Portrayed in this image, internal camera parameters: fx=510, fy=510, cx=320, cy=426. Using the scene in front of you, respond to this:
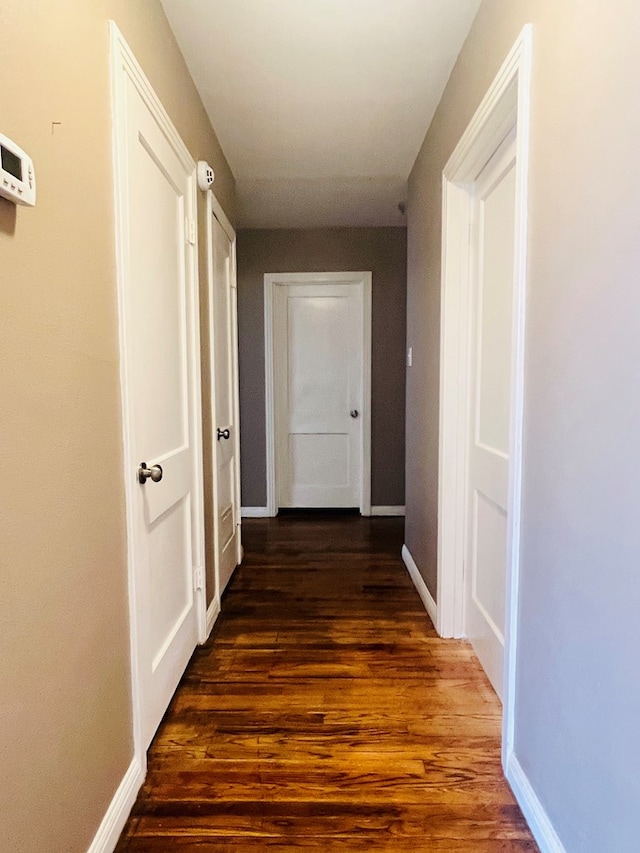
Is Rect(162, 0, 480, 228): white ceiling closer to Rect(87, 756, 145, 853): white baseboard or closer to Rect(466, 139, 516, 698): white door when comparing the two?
Rect(466, 139, 516, 698): white door

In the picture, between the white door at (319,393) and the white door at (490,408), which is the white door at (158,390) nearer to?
the white door at (490,408)

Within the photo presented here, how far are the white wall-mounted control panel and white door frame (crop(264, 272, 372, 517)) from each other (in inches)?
131

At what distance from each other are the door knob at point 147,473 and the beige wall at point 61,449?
0.14 metres

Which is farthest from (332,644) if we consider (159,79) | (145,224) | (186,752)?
(159,79)

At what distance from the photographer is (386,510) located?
14.2ft

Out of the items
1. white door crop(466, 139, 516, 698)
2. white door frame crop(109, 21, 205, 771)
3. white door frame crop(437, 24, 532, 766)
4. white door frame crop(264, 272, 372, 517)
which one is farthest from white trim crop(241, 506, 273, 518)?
white door frame crop(109, 21, 205, 771)

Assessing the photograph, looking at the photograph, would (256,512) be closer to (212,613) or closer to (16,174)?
(212,613)

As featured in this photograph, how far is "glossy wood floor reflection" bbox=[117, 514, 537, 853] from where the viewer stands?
1.29 meters

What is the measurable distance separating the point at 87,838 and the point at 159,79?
210 centimetres

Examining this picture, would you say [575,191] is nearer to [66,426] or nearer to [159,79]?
[66,426]

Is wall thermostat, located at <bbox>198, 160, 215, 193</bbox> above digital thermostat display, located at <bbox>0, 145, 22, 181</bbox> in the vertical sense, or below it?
above

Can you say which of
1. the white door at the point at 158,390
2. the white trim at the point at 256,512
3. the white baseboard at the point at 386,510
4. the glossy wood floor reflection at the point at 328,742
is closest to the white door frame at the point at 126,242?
the white door at the point at 158,390

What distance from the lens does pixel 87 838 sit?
114 centimetres

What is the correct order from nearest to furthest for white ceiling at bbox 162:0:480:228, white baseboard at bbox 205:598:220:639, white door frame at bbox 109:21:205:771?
white door frame at bbox 109:21:205:771, white ceiling at bbox 162:0:480:228, white baseboard at bbox 205:598:220:639
